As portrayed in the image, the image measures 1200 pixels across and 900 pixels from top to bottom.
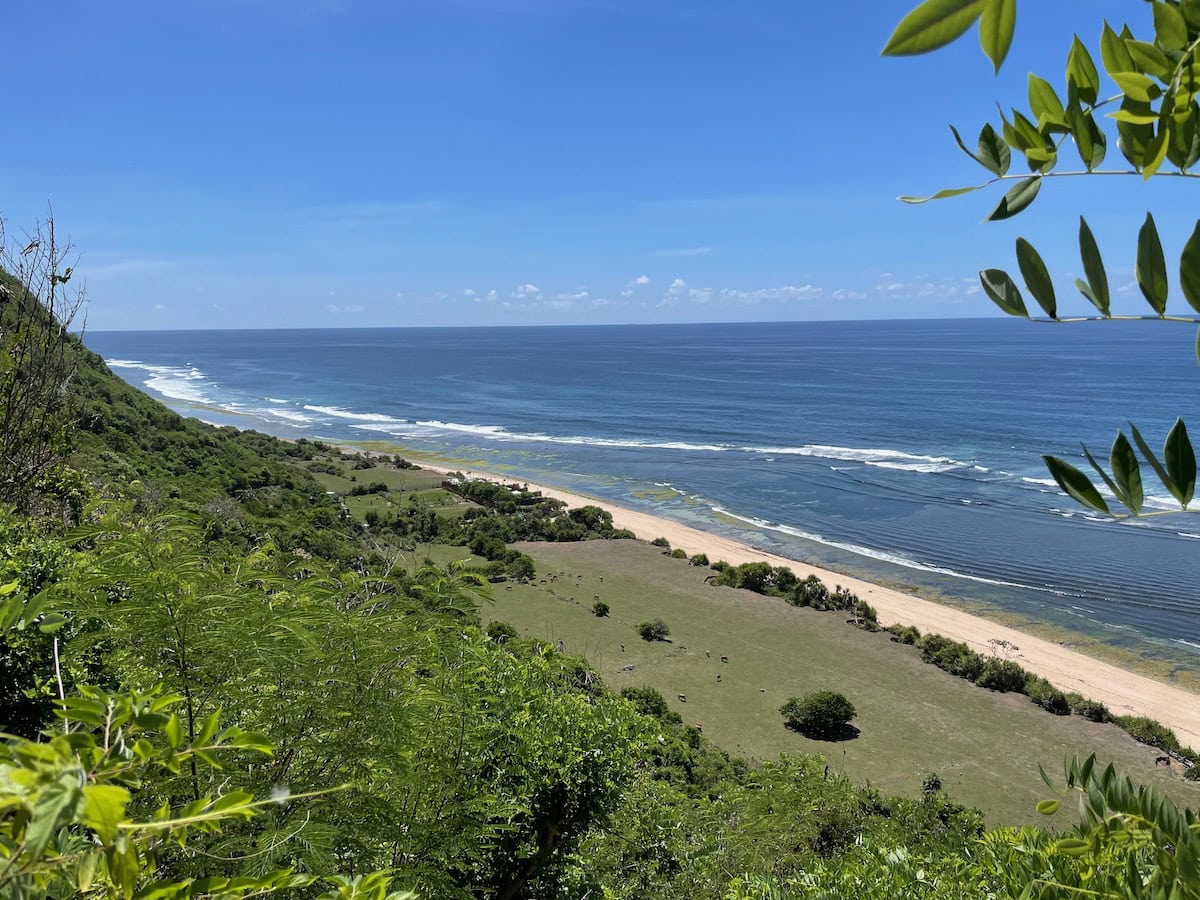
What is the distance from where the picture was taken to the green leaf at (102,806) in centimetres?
85

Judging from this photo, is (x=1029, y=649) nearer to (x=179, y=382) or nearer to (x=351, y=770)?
(x=351, y=770)

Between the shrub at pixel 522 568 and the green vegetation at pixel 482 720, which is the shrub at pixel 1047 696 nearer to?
the green vegetation at pixel 482 720

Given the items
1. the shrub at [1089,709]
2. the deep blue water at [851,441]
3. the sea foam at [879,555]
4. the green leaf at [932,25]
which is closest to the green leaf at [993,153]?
the green leaf at [932,25]

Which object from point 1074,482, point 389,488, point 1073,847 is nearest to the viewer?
point 1074,482

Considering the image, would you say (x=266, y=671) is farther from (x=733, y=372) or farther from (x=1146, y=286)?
(x=733, y=372)

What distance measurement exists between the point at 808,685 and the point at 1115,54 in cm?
2331

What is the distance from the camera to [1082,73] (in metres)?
1.13

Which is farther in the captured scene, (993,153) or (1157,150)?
(993,153)

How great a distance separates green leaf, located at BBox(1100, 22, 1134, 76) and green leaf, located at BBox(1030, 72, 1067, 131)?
0.09 m

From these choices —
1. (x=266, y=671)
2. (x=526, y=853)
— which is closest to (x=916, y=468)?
(x=526, y=853)

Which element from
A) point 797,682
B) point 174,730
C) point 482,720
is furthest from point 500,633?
point 174,730

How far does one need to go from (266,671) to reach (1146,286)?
A: 4.43 metres

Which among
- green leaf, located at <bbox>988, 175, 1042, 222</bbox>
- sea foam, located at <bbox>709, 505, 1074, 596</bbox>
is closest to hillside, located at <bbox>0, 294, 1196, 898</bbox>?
green leaf, located at <bbox>988, 175, 1042, 222</bbox>

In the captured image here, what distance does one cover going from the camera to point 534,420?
76812mm
